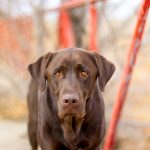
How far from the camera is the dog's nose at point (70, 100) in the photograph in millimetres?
4781

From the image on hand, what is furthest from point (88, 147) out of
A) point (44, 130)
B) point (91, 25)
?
point (91, 25)

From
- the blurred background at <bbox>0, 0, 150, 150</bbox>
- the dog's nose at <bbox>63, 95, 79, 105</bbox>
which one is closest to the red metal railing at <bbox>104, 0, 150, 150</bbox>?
the blurred background at <bbox>0, 0, 150, 150</bbox>

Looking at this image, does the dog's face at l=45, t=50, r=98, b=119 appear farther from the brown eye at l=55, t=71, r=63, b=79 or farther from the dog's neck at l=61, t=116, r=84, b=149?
the dog's neck at l=61, t=116, r=84, b=149

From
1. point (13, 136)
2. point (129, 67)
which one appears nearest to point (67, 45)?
point (13, 136)

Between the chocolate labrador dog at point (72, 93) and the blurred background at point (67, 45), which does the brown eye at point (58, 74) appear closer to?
the chocolate labrador dog at point (72, 93)

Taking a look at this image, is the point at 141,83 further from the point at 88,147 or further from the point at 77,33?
the point at 88,147

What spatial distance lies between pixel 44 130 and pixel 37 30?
4467 millimetres

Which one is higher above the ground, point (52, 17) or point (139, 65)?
point (52, 17)

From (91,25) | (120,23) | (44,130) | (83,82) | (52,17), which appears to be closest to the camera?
(83,82)

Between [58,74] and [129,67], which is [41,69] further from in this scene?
[129,67]

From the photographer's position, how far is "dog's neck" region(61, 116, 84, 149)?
534 cm

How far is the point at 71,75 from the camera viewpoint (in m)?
4.99

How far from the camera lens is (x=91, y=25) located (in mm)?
7793

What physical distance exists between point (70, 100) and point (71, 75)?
0.91ft
